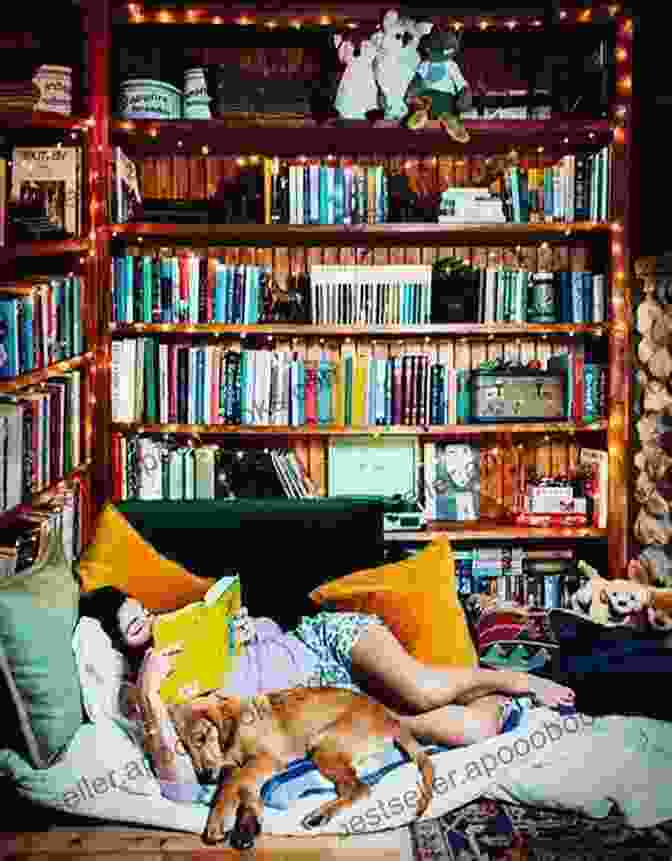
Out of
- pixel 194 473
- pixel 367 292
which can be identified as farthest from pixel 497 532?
pixel 194 473

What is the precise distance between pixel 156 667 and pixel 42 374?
1498mm

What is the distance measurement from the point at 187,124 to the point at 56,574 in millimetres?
2217

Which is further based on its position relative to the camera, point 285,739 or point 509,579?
point 509,579

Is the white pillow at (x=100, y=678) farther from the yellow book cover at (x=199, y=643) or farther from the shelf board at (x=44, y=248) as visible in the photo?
the shelf board at (x=44, y=248)

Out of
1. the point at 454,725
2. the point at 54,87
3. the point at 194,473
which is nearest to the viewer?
the point at 454,725

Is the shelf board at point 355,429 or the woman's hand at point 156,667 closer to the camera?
the woman's hand at point 156,667

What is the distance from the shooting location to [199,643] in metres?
2.76

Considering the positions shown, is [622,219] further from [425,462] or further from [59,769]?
[59,769]

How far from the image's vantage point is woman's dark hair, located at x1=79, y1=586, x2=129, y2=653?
2.78 m

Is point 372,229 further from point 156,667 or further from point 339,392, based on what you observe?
point 156,667

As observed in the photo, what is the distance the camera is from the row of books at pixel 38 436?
3.57 meters

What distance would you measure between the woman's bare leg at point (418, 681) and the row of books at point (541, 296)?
7.10 feet

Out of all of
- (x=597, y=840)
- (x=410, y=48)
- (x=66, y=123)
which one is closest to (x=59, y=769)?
(x=597, y=840)

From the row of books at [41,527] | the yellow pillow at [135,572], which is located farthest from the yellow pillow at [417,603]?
the row of books at [41,527]
